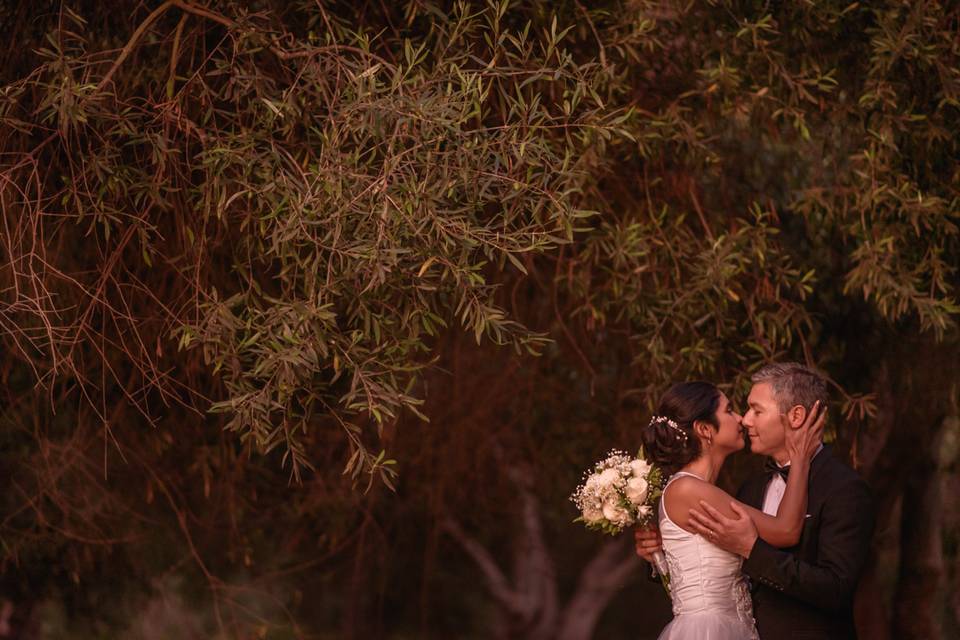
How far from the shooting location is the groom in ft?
14.6

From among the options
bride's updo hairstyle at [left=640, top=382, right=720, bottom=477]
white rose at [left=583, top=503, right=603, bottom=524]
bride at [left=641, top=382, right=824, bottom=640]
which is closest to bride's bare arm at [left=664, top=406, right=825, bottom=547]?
bride at [left=641, top=382, right=824, bottom=640]

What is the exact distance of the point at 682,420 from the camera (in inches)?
192

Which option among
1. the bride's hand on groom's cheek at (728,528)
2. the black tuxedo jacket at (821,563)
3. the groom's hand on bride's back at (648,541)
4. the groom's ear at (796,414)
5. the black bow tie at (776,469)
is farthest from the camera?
the groom's hand on bride's back at (648,541)

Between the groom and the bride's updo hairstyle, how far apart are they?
0.15m

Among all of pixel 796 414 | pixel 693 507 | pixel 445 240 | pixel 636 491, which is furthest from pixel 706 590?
pixel 445 240

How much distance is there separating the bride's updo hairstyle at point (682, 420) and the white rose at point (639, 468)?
0.23ft

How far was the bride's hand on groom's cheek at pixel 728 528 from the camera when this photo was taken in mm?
4547

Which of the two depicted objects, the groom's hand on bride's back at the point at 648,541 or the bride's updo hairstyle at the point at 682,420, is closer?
the bride's updo hairstyle at the point at 682,420

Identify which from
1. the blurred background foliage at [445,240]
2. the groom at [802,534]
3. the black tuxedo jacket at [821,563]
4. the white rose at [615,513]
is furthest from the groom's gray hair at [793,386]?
the blurred background foliage at [445,240]

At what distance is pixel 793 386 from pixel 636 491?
0.65m

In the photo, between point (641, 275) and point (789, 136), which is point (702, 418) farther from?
point (789, 136)

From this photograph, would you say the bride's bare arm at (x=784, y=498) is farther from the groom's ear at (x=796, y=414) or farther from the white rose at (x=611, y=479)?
the white rose at (x=611, y=479)

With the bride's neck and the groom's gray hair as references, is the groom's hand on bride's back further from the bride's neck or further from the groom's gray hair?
the groom's gray hair

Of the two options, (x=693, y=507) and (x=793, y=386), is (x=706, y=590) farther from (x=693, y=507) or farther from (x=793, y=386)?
(x=793, y=386)
